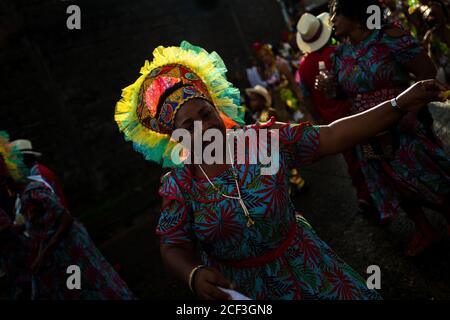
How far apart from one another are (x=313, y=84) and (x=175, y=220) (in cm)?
282

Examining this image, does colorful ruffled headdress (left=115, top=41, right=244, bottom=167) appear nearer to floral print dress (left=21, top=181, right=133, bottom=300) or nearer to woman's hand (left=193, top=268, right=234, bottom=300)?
woman's hand (left=193, top=268, right=234, bottom=300)

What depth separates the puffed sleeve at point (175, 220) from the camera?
6.02ft

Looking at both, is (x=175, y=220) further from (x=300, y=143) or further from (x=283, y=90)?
(x=283, y=90)

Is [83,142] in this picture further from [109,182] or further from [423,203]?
[423,203]

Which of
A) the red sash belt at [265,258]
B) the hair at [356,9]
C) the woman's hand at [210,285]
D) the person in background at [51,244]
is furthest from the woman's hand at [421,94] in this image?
the person in background at [51,244]

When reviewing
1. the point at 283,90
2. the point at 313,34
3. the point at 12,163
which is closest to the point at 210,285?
the point at 12,163

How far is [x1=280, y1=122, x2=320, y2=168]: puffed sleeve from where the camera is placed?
190cm

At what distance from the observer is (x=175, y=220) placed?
6.05 ft

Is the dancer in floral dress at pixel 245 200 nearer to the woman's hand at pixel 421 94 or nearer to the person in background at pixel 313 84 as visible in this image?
the woman's hand at pixel 421 94

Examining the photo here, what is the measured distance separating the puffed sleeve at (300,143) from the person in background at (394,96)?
3.88 feet

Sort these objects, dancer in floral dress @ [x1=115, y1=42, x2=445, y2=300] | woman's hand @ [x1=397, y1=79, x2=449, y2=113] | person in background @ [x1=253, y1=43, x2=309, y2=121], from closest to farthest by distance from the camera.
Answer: woman's hand @ [x1=397, y1=79, x2=449, y2=113], dancer in floral dress @ [x1=115, y1=42, x2=445, y2=300], person in background @ [x1=253, y1=43, x2=309, y2=121]

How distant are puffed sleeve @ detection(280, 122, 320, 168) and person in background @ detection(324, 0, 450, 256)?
118cm

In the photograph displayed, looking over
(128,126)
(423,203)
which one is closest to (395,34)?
(423,203)

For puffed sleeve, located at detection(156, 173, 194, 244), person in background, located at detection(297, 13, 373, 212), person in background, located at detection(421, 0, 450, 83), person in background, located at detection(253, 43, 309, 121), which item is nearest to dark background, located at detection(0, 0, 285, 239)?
person in background, located at detection(253, 43, 309, 121)
